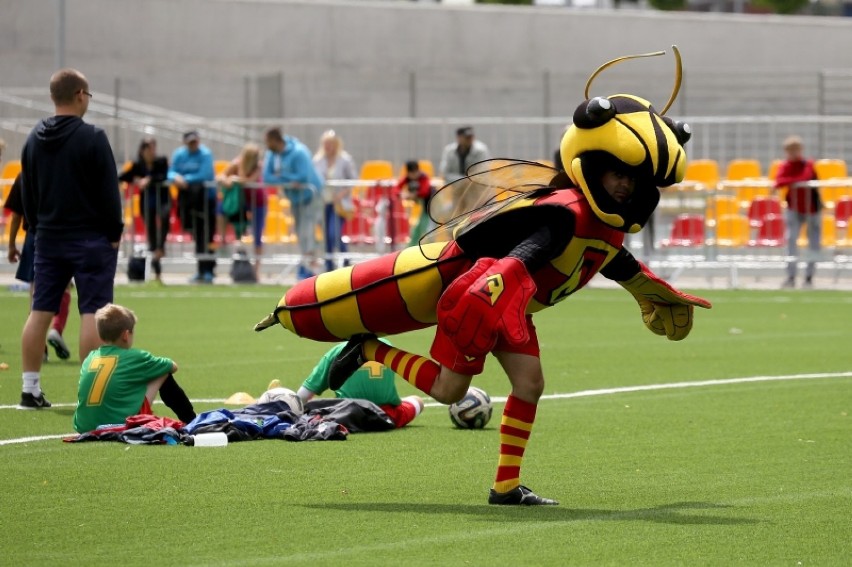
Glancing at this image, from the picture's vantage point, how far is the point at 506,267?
22.9 ft

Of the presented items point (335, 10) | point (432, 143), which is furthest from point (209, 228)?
point (335, 10)

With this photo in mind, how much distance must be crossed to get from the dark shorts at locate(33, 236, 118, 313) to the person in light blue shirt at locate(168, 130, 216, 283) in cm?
1277

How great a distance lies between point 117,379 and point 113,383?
0.03 meters

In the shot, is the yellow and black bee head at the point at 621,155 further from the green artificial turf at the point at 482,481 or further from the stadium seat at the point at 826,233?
the stadium seat at the point at 826,233

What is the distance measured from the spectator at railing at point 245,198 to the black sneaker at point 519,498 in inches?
636

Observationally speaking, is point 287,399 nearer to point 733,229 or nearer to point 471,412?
point 471,412

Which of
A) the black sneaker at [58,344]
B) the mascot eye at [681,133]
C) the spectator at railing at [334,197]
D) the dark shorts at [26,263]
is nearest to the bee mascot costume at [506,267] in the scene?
the mascot eye at [681,133]

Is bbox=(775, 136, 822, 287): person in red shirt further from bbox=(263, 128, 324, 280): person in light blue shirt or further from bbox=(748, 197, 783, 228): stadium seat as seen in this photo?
bbox=(263, 128, 324, 280): person in light blue shirt

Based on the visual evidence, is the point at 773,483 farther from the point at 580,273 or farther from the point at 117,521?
the point at 117,521

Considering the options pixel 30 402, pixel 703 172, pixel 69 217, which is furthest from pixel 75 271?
pixel 703 172

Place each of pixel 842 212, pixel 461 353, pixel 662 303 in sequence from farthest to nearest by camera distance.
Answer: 1. pixel 842 212
2. pixel 662 303
3. pixel 461 353

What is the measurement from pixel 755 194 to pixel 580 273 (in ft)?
55.1

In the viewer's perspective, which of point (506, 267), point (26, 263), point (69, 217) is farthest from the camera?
point (26, 263)

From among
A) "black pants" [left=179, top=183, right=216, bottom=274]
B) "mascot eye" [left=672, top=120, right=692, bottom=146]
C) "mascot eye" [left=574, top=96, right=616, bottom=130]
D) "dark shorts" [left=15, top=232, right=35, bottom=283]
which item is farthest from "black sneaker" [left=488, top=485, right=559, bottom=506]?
"black pants" [left=179, top=183, right=216, bottom=274]
